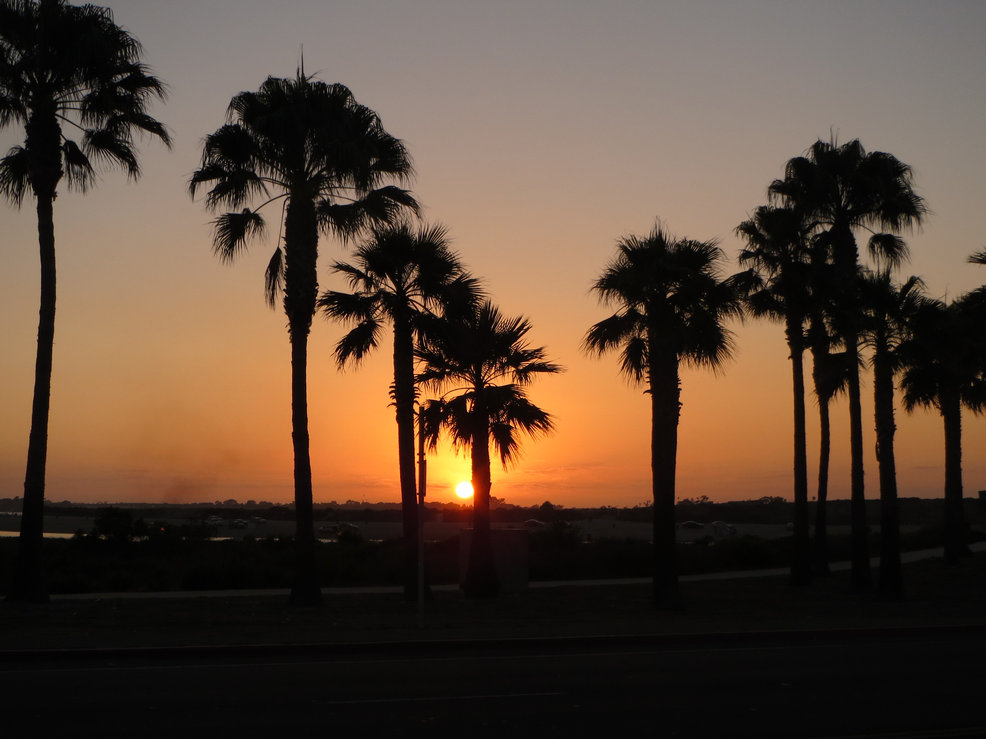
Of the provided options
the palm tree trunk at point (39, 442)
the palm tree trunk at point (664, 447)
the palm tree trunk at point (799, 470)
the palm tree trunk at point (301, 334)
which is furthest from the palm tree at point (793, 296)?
the palm tree trunk at point (39, 442)

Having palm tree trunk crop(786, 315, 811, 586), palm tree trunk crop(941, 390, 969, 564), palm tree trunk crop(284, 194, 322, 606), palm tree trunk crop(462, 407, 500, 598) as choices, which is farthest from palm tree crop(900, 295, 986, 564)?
palm tree trunk crop(284, 194, 322, 606)

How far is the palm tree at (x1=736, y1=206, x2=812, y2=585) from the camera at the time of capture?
3153 cm

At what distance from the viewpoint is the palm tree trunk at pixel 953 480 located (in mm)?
38031

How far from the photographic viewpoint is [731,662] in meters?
14.7

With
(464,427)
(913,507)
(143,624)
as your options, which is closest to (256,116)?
(464,427)

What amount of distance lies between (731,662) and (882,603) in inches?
583

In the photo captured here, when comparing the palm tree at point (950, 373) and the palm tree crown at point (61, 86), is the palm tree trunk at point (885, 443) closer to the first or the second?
the palm tree at point (950, 373)

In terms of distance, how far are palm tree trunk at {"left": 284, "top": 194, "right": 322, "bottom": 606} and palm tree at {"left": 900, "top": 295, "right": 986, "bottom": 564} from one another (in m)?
16.7

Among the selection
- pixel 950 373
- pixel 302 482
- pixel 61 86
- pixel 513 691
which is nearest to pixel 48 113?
pixel 61 86

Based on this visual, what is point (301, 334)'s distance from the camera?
25.1 meters

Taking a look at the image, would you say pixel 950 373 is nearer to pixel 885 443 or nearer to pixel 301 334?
pixel 885 443

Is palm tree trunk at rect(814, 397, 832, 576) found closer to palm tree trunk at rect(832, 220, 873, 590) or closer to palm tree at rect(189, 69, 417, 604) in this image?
palm tree trunk at rect(832, 220, 873, 590)

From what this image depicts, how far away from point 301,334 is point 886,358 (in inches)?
644

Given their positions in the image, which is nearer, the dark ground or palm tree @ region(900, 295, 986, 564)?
the dark ground
